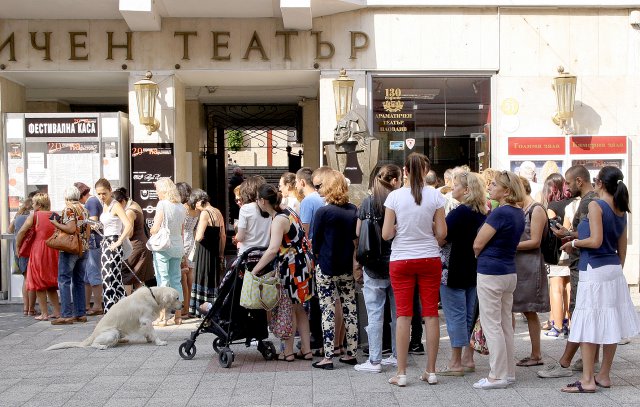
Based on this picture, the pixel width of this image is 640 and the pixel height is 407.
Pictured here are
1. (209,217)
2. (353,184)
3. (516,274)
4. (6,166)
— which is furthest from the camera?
(6,166)

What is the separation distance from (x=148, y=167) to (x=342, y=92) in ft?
10.5

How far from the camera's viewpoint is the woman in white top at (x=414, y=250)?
6.88 meters

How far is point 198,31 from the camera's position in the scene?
44.2ft

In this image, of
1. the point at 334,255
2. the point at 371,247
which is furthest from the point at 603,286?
the point at 334,255

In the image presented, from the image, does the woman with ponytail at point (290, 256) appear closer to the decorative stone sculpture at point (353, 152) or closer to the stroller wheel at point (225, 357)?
the stroller wheel at point (225, 357)

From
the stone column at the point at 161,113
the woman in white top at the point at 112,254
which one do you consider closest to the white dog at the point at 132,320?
the woman in white top at the point at 112,254

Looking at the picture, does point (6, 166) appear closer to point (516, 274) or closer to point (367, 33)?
point (367, 33)

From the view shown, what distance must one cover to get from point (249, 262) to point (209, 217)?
8.35 feet

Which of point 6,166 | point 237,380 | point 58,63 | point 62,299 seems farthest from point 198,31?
point 237,380

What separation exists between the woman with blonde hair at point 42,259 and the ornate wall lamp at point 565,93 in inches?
296

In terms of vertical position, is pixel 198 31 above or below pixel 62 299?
above

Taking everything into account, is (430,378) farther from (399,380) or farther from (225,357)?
(225,357)

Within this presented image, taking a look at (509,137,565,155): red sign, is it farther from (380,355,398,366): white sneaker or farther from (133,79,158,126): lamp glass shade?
(380,355,398,366): white sneaker

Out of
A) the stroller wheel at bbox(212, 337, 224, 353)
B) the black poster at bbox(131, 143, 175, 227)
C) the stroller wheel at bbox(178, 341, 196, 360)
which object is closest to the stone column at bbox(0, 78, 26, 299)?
the black poster at bbox(131, 143, 175, 227)
